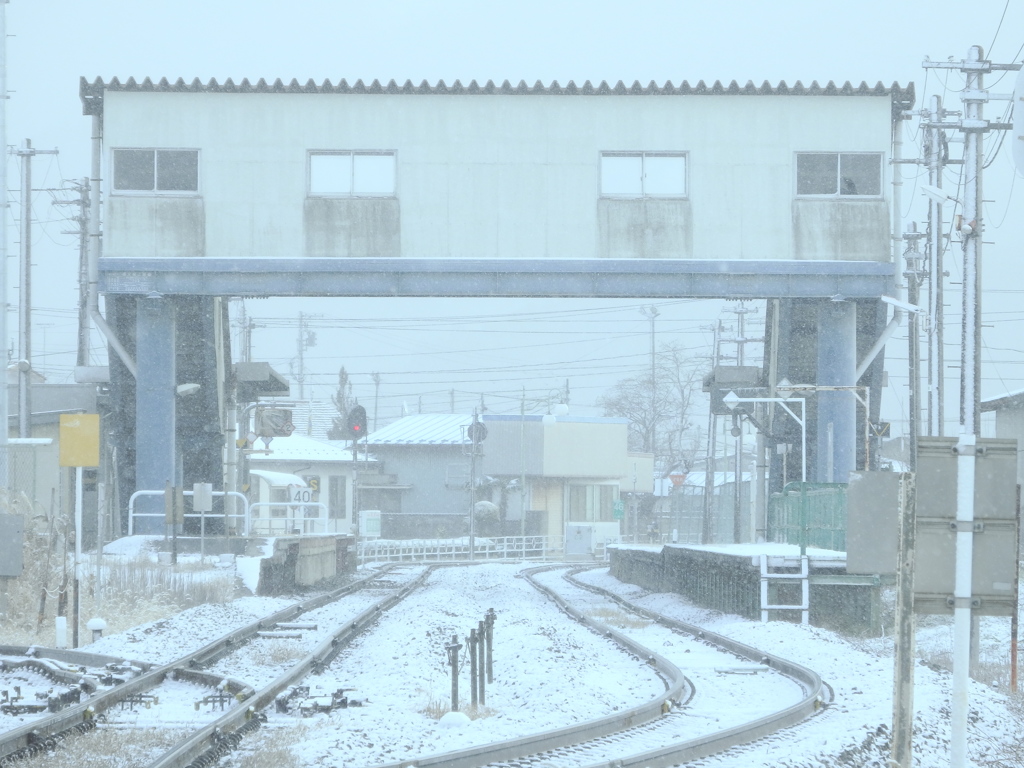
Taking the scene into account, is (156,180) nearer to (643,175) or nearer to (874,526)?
(643,175)

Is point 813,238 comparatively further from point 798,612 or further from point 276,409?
point 276,409

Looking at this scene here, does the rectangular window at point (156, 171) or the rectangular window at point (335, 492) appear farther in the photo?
the rectangular window at point (335, 492)

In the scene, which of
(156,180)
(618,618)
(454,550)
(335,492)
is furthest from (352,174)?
(335,492)

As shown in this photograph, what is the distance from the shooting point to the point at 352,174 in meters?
26.2

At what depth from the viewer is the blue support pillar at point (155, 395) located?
26.3 m

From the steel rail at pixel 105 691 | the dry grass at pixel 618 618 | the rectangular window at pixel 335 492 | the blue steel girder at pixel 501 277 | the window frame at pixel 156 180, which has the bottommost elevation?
the rectangular window at pixel 335 492

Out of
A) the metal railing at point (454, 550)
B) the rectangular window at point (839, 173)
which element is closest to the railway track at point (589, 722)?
the rectangular window at point (839, 173)

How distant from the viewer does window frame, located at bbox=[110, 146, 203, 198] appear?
2602 cm

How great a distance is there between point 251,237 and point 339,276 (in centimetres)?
190

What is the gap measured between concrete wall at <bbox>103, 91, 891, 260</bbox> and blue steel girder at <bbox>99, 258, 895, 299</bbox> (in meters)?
0.25

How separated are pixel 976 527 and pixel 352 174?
21152 mm

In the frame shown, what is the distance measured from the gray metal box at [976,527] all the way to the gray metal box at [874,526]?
46cm

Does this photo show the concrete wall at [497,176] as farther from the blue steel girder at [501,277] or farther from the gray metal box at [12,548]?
the gray metal box at [12,548]

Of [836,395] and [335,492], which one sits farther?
[335,492]
